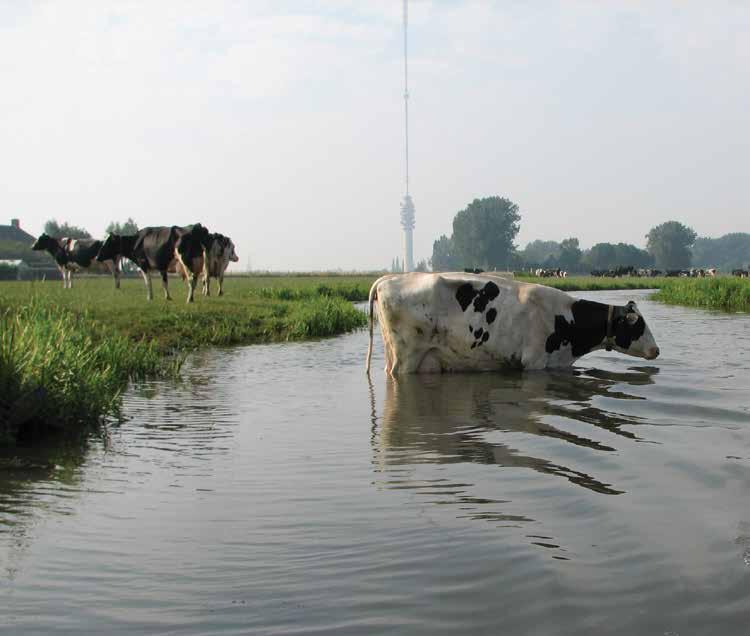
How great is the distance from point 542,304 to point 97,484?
25.5ft

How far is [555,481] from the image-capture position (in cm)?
596

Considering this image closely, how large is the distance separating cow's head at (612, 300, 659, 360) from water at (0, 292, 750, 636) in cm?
315

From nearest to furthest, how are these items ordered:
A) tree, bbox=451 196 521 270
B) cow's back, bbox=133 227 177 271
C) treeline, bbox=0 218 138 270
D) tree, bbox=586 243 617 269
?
cow's back, bbox=133 227 177 271
treeline, bbox=0 218 138 270
tree, bbox=586 243 617 269
tree, bbox=451 196 521 270

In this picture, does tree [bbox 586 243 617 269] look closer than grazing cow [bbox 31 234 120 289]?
No

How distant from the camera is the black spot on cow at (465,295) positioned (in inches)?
475

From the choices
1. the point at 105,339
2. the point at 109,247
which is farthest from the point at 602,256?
the point at 105,339

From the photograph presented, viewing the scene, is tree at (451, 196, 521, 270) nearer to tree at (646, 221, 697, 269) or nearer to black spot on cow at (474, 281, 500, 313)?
tree at (646, 221, 697, 269)

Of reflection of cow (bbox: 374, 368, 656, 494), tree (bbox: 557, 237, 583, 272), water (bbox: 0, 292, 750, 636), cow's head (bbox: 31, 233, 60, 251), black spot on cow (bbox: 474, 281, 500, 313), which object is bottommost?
water (bbox: 0, 292, 750, 636)

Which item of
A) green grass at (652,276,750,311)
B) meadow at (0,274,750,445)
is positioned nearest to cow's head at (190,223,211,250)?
meadow at (0,274,750,445)

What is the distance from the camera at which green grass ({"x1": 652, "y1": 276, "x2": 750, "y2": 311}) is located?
30328 millimetres

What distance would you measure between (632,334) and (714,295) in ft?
69.1

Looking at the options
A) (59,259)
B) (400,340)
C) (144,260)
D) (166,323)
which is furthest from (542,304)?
(59,259)

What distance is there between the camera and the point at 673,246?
188750mm

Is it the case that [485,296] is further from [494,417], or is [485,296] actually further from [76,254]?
[76,254]
